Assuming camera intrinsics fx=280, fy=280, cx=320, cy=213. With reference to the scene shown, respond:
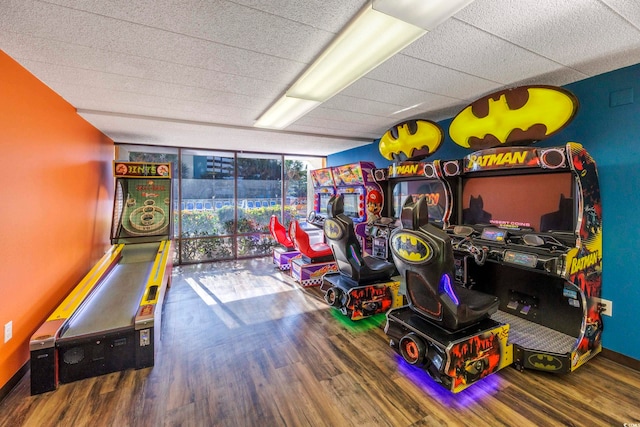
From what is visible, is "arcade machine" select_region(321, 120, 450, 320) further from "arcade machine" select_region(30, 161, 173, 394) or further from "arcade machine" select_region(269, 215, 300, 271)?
"arcade machine" select_region(30, 161, 173, 394)

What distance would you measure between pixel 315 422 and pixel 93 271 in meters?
3.07

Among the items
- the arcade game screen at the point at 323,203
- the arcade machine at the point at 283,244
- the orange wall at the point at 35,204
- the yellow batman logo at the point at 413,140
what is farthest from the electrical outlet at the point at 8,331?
the arcade game screen at the point at 323,203

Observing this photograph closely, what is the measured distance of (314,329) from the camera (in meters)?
2.94

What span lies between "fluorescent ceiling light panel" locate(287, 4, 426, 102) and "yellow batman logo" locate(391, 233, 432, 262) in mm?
1225

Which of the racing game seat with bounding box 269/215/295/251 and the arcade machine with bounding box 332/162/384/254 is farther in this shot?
the racing game seat with bounding box 269/215/295/251

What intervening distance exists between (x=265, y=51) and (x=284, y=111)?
4.18 feet

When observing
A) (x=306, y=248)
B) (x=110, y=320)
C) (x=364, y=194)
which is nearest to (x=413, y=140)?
(x=364, y=194)

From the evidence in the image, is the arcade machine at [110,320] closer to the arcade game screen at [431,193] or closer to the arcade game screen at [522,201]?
the arcade game screen at [431,193]

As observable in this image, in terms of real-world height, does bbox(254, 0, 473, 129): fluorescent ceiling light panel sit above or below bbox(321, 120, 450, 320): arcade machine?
above

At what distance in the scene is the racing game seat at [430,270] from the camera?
6.15ft

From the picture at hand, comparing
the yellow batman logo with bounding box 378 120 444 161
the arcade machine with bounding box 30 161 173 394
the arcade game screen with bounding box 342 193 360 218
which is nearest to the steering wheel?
the yellow batman logo with bounding box 378 120 444 161

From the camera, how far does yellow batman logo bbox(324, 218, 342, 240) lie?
10.0 ft

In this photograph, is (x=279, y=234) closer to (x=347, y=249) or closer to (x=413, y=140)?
(x=347, y=249)

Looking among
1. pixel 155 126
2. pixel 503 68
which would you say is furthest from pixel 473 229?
pixel 155 126
